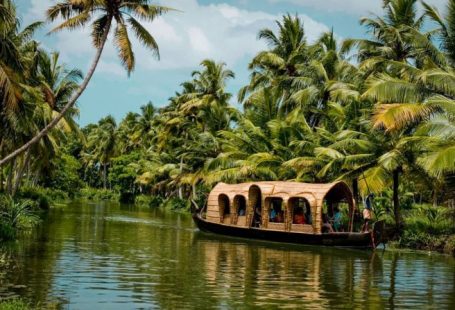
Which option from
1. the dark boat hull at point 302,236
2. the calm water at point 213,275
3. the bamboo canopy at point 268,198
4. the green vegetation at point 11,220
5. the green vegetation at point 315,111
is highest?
the green vegetation at point 315,111

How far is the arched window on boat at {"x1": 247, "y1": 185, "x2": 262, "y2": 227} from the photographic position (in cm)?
2239

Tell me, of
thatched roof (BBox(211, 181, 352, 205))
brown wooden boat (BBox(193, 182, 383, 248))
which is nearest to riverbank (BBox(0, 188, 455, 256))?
brown wooden boat (BBox(193, 182, 383, 248))

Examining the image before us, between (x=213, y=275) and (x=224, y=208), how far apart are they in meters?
11.5

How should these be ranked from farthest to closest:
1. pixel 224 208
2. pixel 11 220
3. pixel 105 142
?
1. pixel 105 142
2. pixel 224 208
3. pixel 11 220

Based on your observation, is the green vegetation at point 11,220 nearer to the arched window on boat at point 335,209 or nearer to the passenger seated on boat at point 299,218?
the passenger seated on boat at point 299,218

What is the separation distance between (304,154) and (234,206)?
4123mm

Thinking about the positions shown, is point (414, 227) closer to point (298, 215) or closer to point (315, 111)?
point (298, 215)

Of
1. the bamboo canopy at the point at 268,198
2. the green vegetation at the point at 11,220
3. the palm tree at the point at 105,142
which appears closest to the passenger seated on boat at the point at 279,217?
the bamboo canopy at the point at 268,198

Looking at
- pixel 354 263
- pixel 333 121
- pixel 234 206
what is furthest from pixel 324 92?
pixel 354 263

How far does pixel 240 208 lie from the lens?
2384cm

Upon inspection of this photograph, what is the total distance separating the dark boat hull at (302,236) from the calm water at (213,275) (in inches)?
14.5

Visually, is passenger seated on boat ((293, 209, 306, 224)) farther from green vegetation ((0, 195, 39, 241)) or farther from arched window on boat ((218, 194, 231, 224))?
green vegetation ((0, 195, 39, 241))

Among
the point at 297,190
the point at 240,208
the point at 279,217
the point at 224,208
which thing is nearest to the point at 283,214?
the point at 279,217

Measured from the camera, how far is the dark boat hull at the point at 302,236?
19344 millimetres
